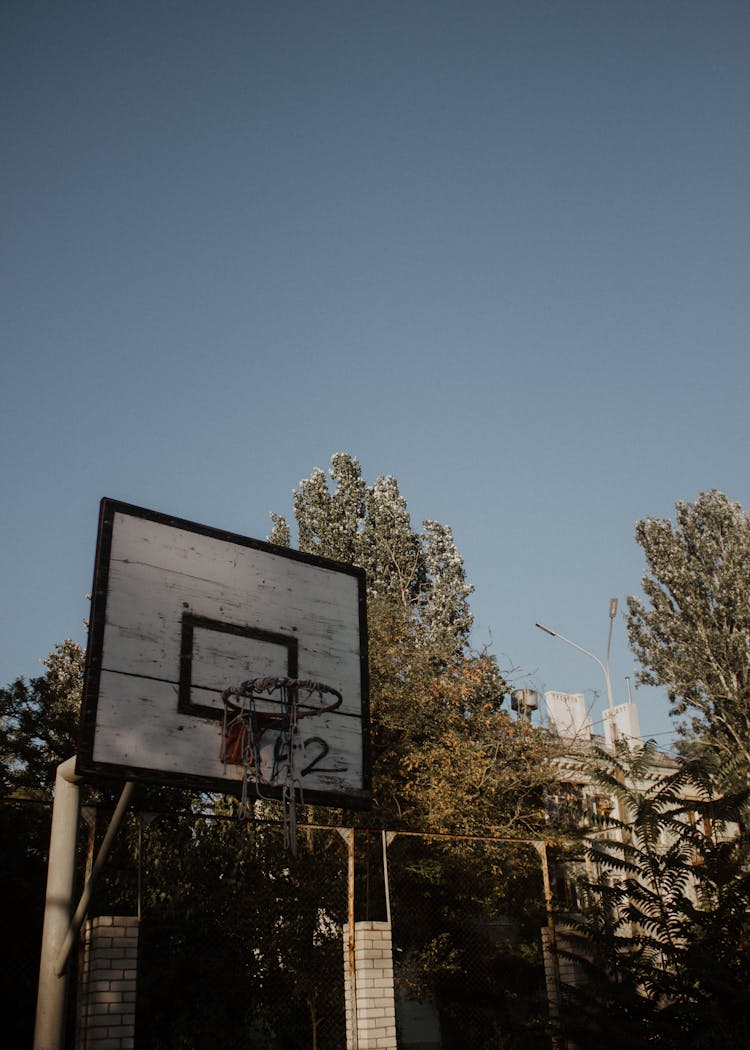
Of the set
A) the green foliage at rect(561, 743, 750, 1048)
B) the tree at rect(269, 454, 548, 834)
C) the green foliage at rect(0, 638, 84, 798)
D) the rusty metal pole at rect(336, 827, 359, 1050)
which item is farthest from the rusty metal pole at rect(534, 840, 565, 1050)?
the green foliage at rect(0, 638, 84, 798)

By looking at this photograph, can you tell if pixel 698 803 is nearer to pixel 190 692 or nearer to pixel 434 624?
pixel 190 692

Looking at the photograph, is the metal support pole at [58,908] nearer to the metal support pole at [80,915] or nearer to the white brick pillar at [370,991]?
the metal support pole at [80,915]

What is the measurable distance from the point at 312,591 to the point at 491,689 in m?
11.2

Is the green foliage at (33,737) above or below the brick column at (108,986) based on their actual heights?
above

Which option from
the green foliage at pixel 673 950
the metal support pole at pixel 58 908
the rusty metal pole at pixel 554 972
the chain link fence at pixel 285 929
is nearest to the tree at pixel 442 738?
the chain link fence at pixel 285 929

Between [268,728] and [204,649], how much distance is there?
0.84 m

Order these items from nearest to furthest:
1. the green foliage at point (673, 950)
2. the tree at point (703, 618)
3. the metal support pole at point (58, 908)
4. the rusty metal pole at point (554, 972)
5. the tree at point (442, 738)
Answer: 1. the metal support pole at point (58, 908)
2. the green foliage at point (673, 950)
3. the rusty metal pole at point (554, 972)
4. the tree at point (442, 738)
5. the tree at point (703, 618)

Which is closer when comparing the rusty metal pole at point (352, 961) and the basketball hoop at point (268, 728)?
the basketball hoop at point (268, 728)

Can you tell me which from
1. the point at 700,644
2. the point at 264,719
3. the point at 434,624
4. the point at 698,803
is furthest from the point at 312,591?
the point at 700,644

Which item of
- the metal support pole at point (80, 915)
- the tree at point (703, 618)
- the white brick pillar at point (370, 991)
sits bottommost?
the white brick pillar at point (370, 991)

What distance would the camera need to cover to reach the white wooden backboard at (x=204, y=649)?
271 inches

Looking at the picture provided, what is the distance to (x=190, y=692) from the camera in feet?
24.2

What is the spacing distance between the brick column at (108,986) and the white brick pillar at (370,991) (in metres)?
2.41

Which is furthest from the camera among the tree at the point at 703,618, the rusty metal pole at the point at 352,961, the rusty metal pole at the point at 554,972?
the tree at the point at 703,618
